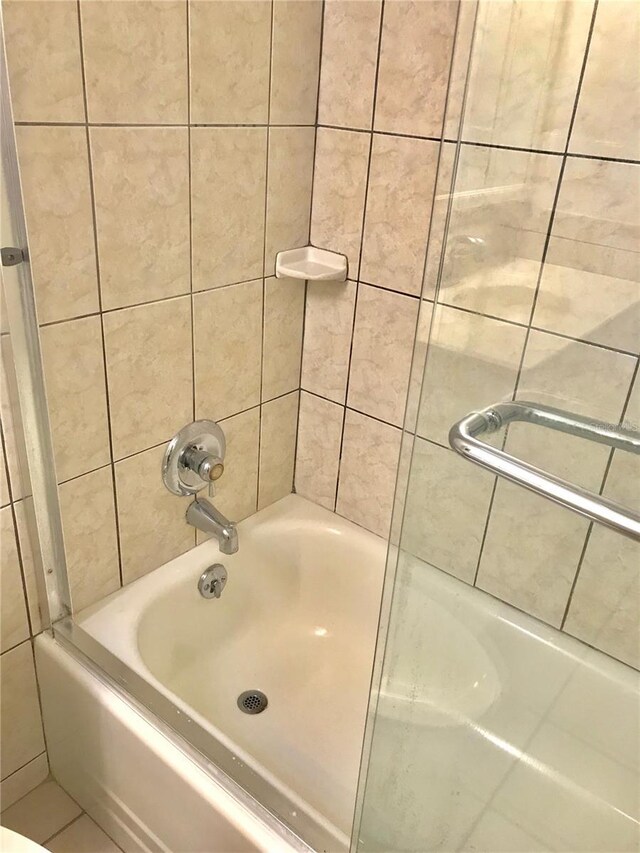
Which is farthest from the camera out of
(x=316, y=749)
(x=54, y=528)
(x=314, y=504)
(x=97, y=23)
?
(x=314, y=504)

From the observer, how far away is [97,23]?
3.29ft

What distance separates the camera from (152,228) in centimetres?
119

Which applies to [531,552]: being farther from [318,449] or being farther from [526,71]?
[526,71]

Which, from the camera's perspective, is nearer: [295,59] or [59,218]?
[59,218]

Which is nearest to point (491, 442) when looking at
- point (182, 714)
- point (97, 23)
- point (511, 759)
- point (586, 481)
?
point (586, 481)

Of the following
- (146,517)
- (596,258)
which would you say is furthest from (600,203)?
(146,517)

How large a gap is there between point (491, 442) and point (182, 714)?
2.17ft

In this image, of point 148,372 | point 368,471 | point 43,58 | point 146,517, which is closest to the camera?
point 43,58

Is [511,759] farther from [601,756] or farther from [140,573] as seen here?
[140,573]

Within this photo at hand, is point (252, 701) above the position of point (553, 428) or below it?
below

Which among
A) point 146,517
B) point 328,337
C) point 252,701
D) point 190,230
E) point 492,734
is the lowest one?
point 252,701

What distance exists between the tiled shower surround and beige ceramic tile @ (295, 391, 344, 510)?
12 centimetres

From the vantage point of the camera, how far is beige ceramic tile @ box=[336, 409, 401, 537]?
154 cm

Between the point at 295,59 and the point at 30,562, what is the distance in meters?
1.01
